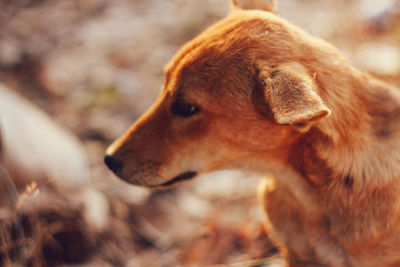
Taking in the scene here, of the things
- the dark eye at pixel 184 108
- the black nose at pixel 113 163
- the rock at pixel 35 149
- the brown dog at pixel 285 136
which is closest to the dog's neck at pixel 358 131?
the brown dog at pixel 285 136

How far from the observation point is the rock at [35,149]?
3.15 meters

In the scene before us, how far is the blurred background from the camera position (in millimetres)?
3109

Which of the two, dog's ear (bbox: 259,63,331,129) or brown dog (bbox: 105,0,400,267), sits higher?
dog's ear (bbox: 259,63,331,129)

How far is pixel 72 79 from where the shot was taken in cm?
480

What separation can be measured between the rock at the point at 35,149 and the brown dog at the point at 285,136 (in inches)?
43.6

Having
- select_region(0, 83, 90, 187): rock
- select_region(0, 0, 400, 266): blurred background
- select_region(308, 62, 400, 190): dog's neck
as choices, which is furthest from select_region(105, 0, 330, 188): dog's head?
select_region(0, 83, 90, 187): rock

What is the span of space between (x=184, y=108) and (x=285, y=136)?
1.78ft

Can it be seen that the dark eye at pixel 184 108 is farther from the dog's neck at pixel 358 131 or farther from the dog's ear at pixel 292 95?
the dog's neck at pixel 358 131

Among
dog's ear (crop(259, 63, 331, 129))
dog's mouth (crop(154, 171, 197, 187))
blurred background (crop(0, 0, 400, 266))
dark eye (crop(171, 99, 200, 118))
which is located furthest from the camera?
blurred background (crop(0, 0, 400, 266))

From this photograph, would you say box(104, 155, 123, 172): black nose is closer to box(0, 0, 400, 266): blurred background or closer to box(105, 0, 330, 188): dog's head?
box(105, 0, 330, 188): dog's head

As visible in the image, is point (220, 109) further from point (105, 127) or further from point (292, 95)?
point (105, 127)

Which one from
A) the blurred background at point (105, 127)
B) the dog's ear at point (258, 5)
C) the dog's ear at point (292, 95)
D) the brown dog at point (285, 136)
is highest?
the dog's ear at point (258, 5)

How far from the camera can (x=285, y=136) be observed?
214cm

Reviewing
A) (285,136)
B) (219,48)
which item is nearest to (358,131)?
(285,136)
